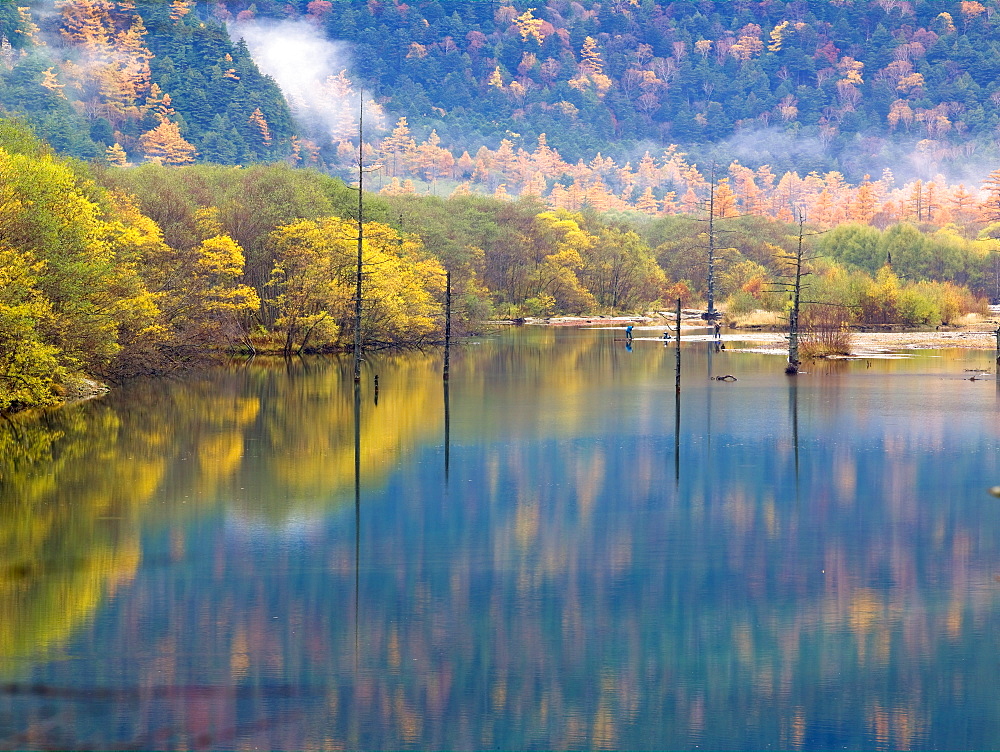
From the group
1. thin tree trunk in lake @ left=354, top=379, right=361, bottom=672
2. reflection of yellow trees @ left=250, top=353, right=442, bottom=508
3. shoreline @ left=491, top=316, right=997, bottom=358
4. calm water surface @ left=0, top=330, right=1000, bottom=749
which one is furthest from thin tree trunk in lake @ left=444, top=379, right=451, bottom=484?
shoreline @ left=491, top=316, right=997, bottom=358

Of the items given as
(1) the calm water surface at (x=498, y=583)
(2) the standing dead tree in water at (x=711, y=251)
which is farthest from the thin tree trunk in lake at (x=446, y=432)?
(2) the standing dead tree in water at (x=711, y=251)

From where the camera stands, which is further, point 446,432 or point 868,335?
point 868,335

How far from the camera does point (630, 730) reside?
14.4 m

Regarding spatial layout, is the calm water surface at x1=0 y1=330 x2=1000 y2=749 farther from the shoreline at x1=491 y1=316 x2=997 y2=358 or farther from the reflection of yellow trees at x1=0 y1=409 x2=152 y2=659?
the shoreline at x1=491 y1=316 x2=997 y2=358

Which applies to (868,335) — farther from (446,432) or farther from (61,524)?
(61,524)

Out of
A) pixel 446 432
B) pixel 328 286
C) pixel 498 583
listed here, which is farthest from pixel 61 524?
pixel 328 286

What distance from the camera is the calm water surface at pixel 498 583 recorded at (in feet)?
48.2

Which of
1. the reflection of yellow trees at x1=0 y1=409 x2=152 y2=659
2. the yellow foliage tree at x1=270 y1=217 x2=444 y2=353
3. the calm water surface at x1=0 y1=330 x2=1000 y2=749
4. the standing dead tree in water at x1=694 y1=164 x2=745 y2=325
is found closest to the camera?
the calm water surface at x1=0 y1=330 x2=1000 y2=749

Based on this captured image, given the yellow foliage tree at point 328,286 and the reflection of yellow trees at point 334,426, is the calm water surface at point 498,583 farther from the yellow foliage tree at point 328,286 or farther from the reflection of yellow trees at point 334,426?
the yellow foliage tree at point 328,286

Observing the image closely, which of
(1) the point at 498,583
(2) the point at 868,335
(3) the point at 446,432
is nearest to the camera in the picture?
(1) the point at 498,583

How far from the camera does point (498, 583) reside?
20156 mm

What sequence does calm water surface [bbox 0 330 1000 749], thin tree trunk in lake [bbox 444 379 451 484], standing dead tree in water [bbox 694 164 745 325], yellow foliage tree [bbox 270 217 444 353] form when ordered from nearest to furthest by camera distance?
calm water surface [bbox 0 330 1000 749] → thin tree trunk in lake [bbox 444 379 451 484] → yellow foliage tree [bbox 270 217 444 353] → standing dead tree in water [bbox 694 164 745 325]

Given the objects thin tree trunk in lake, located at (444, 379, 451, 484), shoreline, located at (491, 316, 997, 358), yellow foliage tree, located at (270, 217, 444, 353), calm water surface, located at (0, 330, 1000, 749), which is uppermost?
yellow foliage tree, located at (270, 217, 444, 353)

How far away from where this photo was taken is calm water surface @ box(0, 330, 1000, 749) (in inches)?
579
